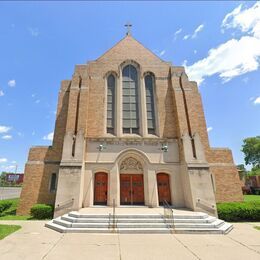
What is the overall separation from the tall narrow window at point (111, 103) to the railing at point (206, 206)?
8.82m

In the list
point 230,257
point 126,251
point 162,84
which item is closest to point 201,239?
point 230,257

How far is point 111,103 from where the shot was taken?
1725 centimetres

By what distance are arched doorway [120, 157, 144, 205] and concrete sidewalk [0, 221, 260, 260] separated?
583 centimetres

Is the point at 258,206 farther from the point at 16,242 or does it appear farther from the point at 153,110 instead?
the point at 16,242

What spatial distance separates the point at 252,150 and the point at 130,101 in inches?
2105

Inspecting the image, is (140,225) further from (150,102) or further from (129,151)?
(150,102)

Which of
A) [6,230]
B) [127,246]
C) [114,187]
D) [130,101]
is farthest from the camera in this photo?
[130,101]

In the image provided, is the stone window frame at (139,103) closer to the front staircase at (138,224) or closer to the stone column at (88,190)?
the stone column at (88,190)

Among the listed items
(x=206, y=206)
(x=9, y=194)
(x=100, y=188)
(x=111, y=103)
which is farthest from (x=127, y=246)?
(x=9, y=194)

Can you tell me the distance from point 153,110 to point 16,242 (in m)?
13.5

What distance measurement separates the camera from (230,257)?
6133 millimetres

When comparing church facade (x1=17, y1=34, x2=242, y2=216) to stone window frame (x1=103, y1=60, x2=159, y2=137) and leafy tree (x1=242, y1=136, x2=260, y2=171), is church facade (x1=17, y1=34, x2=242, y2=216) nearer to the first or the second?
stone window frame (x1=103, y1=60, x2=159, y2=137)

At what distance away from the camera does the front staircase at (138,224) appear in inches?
363

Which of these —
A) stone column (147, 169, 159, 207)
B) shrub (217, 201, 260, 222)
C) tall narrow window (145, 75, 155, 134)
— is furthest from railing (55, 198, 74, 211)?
shrub (217, 201, 260, 222)
